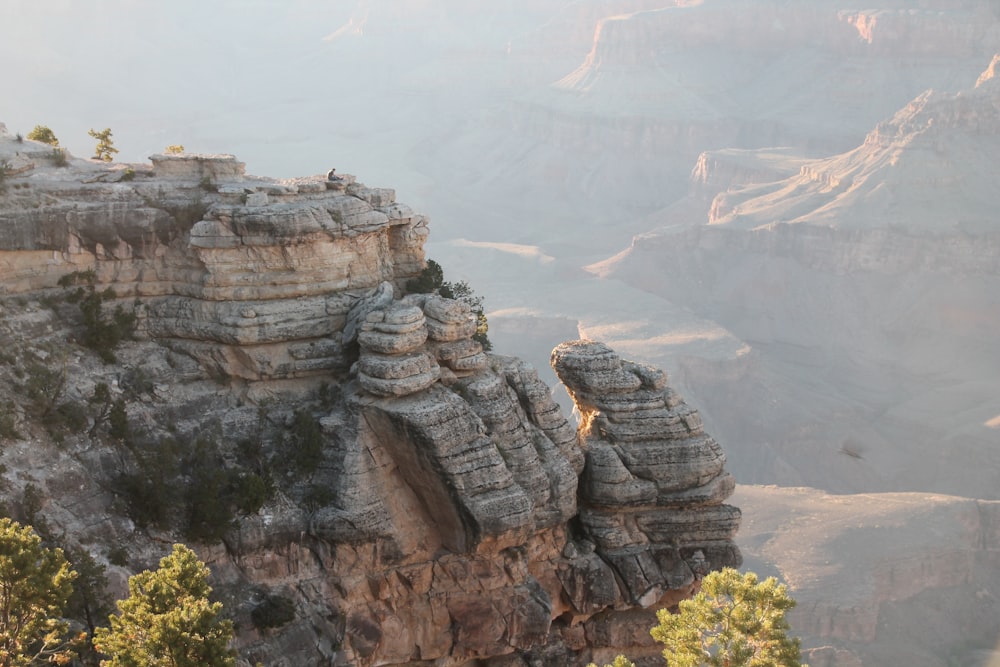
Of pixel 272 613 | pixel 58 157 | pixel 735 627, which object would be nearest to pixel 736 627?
pixel 735 627

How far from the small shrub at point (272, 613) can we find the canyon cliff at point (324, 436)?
15cm

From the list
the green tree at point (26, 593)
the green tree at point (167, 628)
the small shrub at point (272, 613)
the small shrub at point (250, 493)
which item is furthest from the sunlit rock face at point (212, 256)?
the green tree at point (167, 628)

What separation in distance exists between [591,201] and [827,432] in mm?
98215

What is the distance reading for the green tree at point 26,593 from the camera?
67.3ft

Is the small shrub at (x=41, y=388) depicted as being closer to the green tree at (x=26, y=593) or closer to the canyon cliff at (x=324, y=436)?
the canyon cliff at (x=324, y=436)

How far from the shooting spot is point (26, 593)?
820 inches

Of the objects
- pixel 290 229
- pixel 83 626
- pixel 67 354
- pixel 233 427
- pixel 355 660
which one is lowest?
pixel 355 660

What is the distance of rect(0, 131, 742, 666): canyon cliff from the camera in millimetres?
30562

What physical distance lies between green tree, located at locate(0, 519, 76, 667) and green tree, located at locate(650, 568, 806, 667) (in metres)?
13.1

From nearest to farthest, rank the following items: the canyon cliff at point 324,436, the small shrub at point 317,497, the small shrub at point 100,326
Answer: the canyon cliff at point 324,436 < the small shrub at point 317,497 < the small shrub at point 100,326

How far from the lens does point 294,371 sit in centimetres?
3372

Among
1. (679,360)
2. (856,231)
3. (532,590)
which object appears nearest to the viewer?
(532,590)

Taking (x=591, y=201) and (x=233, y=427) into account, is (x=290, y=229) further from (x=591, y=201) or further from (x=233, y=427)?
(x=591, y=201)

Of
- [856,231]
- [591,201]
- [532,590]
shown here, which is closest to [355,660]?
[532,590]
